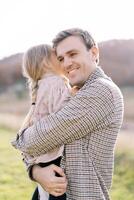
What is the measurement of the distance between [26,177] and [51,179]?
271 inches

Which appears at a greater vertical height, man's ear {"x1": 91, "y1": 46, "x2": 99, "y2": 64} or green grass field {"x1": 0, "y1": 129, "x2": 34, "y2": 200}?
man's ear {"x1": 91, "y1": 46, "x2": 99, "y2": 64}

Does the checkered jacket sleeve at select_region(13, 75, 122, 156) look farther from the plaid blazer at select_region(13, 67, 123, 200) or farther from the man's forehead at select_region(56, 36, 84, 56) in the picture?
the man's forehead at select_region(56, 36, 84, 56)

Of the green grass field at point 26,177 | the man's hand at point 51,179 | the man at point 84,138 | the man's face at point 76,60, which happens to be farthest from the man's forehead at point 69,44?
the green grass field at point 26,177

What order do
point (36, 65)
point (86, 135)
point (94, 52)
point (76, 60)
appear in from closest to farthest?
point (86, 135)
point (76, 60)
point (94, 52)
point (36, 65)

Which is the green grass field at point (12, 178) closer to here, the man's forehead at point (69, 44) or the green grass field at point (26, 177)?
the green grass field at point (26, 177)

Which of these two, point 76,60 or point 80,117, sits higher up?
point 76,60

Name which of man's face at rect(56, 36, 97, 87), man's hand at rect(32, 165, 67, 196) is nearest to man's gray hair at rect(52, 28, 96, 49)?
man's face at rect(56, 36, 97, 87)

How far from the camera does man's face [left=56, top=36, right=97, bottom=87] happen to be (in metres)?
3.29

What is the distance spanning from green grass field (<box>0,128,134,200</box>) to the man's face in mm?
4854

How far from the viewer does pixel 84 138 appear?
3.15 metres

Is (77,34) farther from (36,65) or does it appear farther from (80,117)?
(80,117)

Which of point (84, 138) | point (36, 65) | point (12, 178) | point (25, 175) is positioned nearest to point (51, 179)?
point (84, 138)

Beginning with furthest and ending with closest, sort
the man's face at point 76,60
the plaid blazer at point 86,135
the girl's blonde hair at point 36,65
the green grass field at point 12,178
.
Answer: the green grass field at point 12,178 → the girl's blonde hair at point 36,65 → the man's face at point 76,60 → the plaid blazer at point 86,135

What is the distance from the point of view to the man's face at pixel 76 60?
3.29 meters
